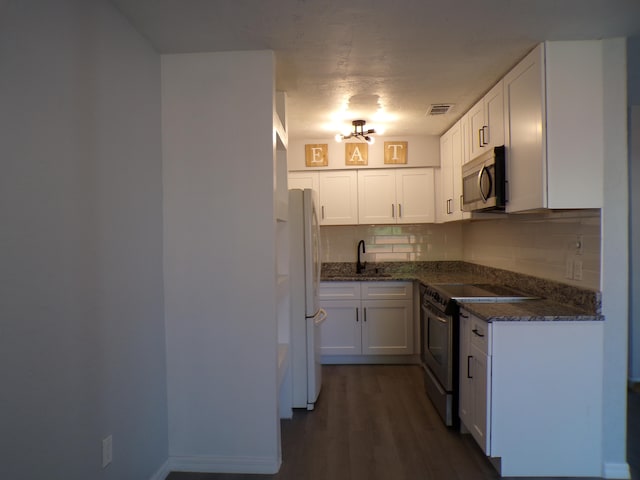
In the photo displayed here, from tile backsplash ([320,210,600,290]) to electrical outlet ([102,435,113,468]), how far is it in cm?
255

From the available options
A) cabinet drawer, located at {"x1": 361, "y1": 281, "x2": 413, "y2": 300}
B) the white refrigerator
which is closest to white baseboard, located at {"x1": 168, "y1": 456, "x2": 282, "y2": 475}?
the white refrigerator

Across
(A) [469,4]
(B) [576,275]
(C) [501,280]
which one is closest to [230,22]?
(A) [469,4]

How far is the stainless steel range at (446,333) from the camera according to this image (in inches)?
103

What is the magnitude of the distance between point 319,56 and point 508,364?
2017 mm

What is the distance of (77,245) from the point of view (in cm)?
147

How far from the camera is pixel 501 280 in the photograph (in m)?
3.30

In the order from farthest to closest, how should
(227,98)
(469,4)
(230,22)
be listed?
(227,98) < (230,22) < (469,4)

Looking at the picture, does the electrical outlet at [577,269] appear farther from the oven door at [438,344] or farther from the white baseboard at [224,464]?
the white baseboard at [224,464]

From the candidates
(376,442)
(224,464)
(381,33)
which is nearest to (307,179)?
(381,33)

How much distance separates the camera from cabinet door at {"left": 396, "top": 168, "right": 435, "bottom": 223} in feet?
13.7

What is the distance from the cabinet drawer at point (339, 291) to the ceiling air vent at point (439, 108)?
1776 mm

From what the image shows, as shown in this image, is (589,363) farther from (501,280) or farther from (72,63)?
(72,63)

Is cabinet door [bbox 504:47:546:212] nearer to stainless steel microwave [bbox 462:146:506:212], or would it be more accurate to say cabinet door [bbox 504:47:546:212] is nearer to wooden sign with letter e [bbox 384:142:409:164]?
stainless steel microwave [bbox 462:146:506:212]

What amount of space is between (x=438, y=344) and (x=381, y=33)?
7.07 ft
